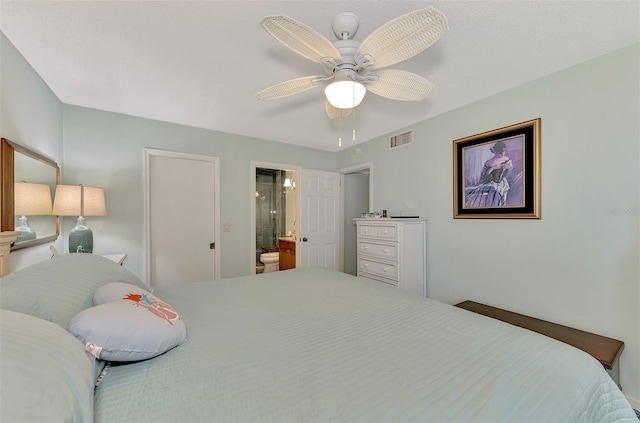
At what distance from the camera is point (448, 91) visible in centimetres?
242

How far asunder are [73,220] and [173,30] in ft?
7.66

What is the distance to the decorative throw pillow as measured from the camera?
32.7 inches

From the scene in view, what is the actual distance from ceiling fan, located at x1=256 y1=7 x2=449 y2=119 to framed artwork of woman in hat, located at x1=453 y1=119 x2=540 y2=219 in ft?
4.10

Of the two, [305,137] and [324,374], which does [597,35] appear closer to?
[324,374]

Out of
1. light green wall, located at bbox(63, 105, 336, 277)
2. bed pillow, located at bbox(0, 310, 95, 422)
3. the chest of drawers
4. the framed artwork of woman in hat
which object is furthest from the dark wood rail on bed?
light green wall, located at bbox(63, 105, 336, 277)

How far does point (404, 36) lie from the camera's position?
48.6 inches

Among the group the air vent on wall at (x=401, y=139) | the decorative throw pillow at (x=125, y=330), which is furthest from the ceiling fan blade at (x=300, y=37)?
the air vent on wall at (x=401, y=139)

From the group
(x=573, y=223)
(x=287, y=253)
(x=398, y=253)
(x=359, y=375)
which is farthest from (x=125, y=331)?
(x=287, y=253)

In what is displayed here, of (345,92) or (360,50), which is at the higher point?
(360,50)

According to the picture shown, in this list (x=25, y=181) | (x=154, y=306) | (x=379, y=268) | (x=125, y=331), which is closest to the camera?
(x=125, y=331)

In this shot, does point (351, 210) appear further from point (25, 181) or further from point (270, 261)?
point (25, 181)

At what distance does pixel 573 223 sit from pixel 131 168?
4324 millimetres

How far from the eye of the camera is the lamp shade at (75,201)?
2217mm

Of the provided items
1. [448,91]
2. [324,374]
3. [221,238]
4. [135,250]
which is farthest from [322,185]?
[324,374]
